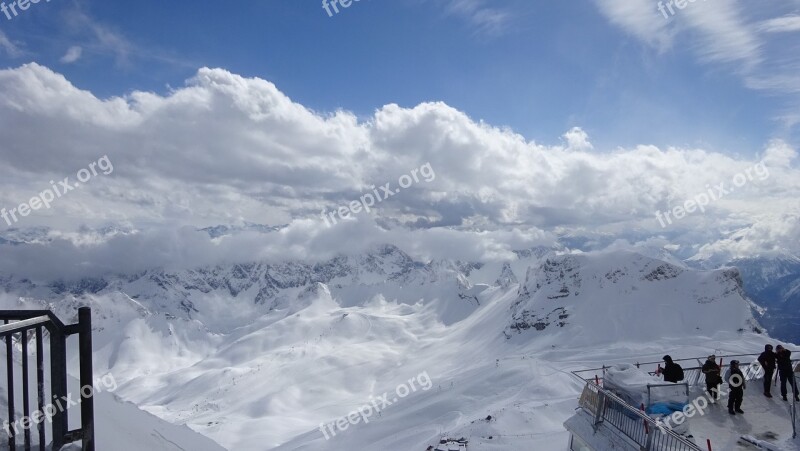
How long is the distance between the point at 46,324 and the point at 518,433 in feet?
138

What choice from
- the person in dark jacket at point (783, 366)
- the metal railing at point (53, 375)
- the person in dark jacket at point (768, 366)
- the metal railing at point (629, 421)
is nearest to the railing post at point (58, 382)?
the metal railing at point (53, 375)

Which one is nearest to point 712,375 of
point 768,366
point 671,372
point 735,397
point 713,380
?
point 713,380

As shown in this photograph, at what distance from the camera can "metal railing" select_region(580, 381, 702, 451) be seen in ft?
30.0

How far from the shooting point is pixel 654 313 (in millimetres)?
124312

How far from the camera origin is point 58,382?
5.25 metres

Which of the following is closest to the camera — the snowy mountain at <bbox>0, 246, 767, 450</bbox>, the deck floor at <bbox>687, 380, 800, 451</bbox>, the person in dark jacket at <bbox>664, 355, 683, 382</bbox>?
the deck floor at <bbox>687, 380, 800, 451</bbox>

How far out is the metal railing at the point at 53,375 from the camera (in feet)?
16.2

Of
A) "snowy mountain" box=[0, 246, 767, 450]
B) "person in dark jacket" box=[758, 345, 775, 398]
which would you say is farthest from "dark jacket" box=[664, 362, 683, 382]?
"snowy mountain" box=[0, 246, 767, 450]

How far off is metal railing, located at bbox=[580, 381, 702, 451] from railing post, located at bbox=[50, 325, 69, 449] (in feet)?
31.9

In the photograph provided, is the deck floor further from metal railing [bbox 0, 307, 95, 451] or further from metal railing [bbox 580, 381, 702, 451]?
metal railing [bbox 0, 307, 95, 451]

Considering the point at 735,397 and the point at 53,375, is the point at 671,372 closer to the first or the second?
the point at 735,397

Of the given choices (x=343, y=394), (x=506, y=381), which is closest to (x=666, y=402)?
(x=506, y=381)

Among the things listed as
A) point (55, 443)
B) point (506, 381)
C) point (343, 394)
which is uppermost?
point (55, 443)

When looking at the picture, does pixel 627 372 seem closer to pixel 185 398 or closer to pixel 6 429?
pixel 6 429
